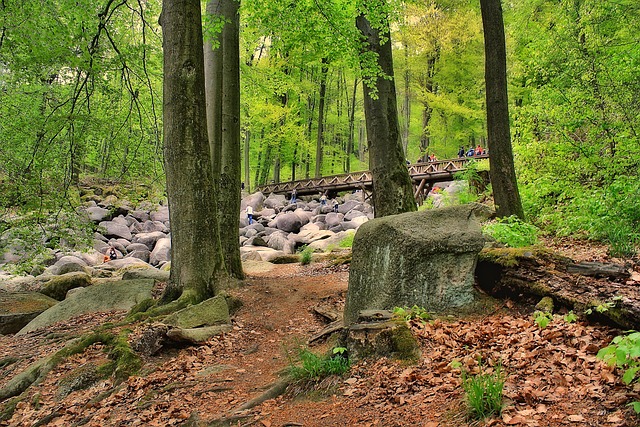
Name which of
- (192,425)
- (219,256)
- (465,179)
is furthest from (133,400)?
(465,179)

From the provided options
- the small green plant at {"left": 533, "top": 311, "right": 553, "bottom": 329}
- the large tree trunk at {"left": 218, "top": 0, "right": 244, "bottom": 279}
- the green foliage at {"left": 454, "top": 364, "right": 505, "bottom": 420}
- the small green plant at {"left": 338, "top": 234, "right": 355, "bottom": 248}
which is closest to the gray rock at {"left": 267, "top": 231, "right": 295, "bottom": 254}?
the small green plant at {"left": 338, "top": 234, "right": 355, "bottom": 248}

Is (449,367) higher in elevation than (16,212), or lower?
lower

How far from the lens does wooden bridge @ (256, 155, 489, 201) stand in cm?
2180

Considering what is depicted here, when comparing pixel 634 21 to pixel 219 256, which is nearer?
pixel 219 256

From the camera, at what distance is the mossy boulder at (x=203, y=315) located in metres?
5.59

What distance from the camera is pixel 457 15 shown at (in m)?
24.5

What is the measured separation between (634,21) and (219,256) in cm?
981

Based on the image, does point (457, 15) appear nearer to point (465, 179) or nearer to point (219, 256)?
point (465, 179)

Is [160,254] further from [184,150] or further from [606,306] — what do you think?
[606,306]

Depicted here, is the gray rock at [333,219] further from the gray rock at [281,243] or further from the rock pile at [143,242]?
the gray rock at [281,243]

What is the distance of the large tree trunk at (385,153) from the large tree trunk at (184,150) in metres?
2.92

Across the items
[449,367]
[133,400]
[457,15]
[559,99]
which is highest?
[457,15]

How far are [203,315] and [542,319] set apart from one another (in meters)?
4.24

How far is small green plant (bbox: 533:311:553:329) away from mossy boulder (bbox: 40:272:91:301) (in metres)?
9.42
